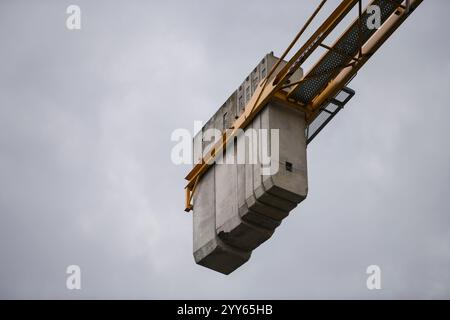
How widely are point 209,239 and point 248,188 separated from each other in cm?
283

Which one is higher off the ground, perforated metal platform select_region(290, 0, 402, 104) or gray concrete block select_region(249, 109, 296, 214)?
perforated metal platform select_region(290, 0, 402, 104)

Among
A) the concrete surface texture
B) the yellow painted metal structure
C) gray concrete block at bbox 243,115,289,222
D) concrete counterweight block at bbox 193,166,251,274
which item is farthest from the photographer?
concrete counterweight block at bbox 193,166,251,274

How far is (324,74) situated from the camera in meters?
36.4

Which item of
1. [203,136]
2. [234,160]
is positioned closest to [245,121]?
[234,160]

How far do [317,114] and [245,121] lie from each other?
1.90 meters

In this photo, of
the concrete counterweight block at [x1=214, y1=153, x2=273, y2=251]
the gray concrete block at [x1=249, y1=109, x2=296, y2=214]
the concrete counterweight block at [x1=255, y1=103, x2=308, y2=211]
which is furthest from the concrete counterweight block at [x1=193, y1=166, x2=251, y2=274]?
the concrete counterweight block at [x1=255, y1=103, x2=308, y2=211]

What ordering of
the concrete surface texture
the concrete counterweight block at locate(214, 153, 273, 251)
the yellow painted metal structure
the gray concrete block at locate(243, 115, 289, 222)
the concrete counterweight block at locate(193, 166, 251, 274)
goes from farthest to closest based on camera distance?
1. the concrete counterweight block at locate(193, 166, 251, 274)
2. the concrete counterweight block at locate(214, 153, 273, 251)
3. the gray concrete block at locate(243, 115, 289, 222)
4. the concrete surface texture
5. the yellow painted metal structure

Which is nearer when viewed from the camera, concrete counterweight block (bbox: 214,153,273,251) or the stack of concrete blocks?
the stack of concrete blocks

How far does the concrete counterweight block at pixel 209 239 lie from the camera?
38.2 metres

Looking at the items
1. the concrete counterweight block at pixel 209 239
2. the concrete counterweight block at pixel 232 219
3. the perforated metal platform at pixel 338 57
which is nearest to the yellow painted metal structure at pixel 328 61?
the perforated metal platform at pixel 338 57

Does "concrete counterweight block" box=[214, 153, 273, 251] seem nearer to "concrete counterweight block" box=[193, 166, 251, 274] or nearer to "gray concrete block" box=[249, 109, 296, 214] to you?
"concrete counterweight block" box=[193, 166, 251, 274]

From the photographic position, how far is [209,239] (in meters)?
38.5

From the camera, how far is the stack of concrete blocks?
35531mm

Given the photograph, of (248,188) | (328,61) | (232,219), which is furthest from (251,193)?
(328,61)
